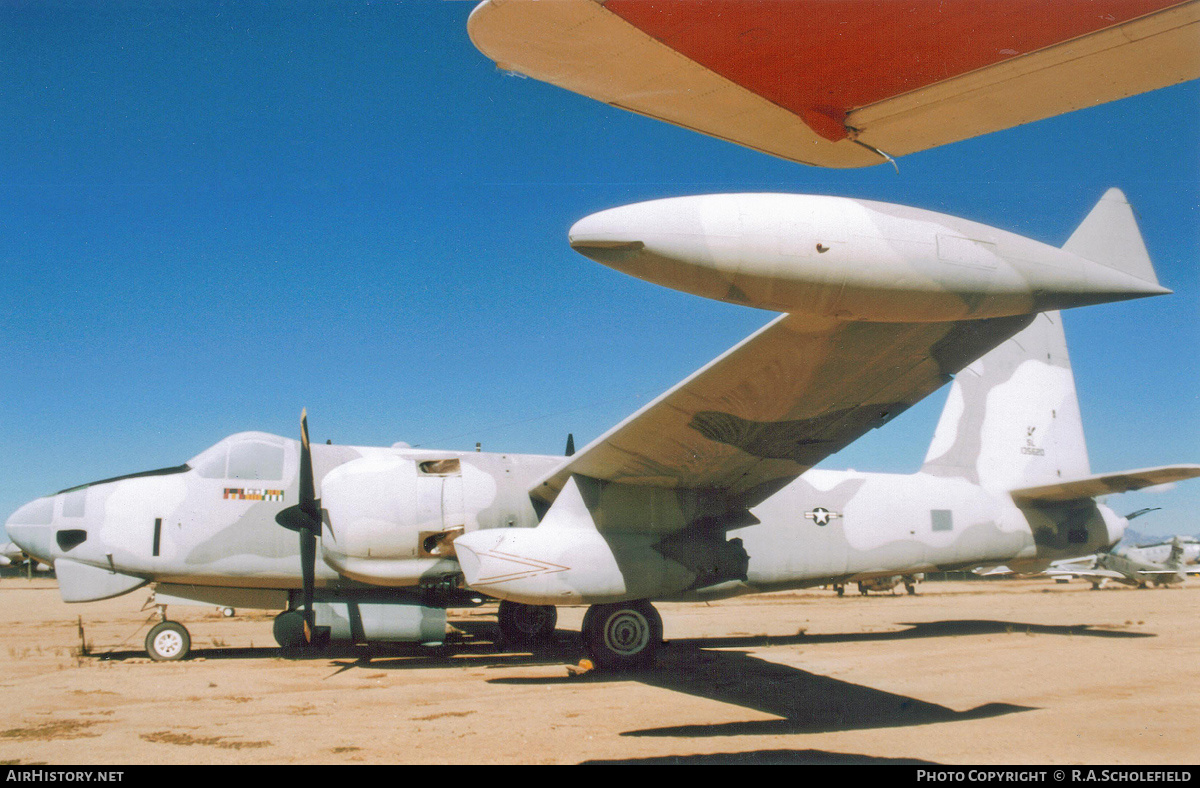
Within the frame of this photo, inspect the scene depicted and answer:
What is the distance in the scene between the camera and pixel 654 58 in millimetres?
2520

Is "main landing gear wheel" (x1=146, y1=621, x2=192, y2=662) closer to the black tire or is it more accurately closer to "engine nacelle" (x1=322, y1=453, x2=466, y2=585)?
the black tire

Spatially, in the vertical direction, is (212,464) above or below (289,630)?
above

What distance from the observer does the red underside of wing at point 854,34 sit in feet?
7.74

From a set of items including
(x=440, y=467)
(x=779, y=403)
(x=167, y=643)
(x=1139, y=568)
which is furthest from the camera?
(x=1139, y=568)

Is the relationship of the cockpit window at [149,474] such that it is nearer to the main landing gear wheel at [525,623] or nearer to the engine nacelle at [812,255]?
the main landing gear wheel at [525,623]

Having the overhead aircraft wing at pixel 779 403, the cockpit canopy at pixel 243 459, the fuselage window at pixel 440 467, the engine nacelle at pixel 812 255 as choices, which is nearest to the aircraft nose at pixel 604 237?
the engine nacelle at pixel 812 255

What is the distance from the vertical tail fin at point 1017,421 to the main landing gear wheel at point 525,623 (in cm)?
682

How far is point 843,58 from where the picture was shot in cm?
257

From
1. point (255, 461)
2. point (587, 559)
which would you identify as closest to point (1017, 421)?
point (587, 559)

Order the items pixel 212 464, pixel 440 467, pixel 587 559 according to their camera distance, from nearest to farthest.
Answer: pixel 587 559 < pixel 440 467 < pixel 212 464

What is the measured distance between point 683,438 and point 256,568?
258 inches

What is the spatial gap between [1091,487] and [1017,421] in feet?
4.91

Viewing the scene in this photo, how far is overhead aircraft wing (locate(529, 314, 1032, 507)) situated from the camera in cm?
520

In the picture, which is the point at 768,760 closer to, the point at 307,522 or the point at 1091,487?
the point at 307,522
